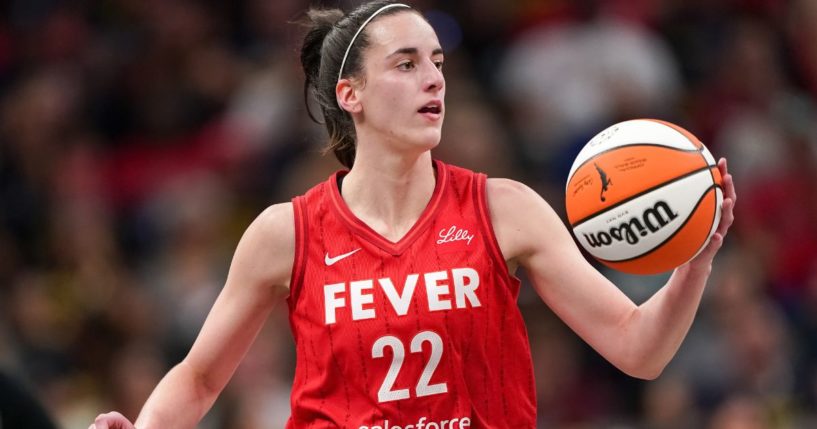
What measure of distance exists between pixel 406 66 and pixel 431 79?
13 centimetres

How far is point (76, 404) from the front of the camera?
28.5 feet

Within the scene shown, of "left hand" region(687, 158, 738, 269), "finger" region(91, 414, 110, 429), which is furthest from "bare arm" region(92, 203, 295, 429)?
"left hand" region(687, 158, 738, 269)

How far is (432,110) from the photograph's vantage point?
15.9ft

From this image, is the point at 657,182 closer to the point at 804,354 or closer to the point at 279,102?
the point at 804,354

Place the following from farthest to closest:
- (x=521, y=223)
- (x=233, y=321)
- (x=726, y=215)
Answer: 1. (x=233, y=321)
2. (x=521, y=223)
3. (x=726, y=215)

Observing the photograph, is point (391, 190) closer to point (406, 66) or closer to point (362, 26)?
point (406, 66)

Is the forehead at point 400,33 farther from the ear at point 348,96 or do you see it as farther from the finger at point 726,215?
the finger at point 726,215

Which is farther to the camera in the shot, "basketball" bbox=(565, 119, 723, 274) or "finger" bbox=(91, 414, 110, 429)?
"finger" bbox=(91, 414, 110, 429)

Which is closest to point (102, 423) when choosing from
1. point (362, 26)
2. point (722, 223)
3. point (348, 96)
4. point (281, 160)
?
point (348, 96)

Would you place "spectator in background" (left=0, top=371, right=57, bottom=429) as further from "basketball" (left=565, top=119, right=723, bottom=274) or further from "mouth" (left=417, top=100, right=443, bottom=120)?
"basketball" (left=565, top=119, right=723, bottom=274)

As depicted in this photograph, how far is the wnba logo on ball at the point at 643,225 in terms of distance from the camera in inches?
172

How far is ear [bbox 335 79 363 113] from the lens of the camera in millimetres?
5012

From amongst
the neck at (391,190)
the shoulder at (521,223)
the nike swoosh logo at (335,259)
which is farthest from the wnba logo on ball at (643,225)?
the nike swoosh logo at (335,259)

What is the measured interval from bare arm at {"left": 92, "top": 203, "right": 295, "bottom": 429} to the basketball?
41.1 inches
